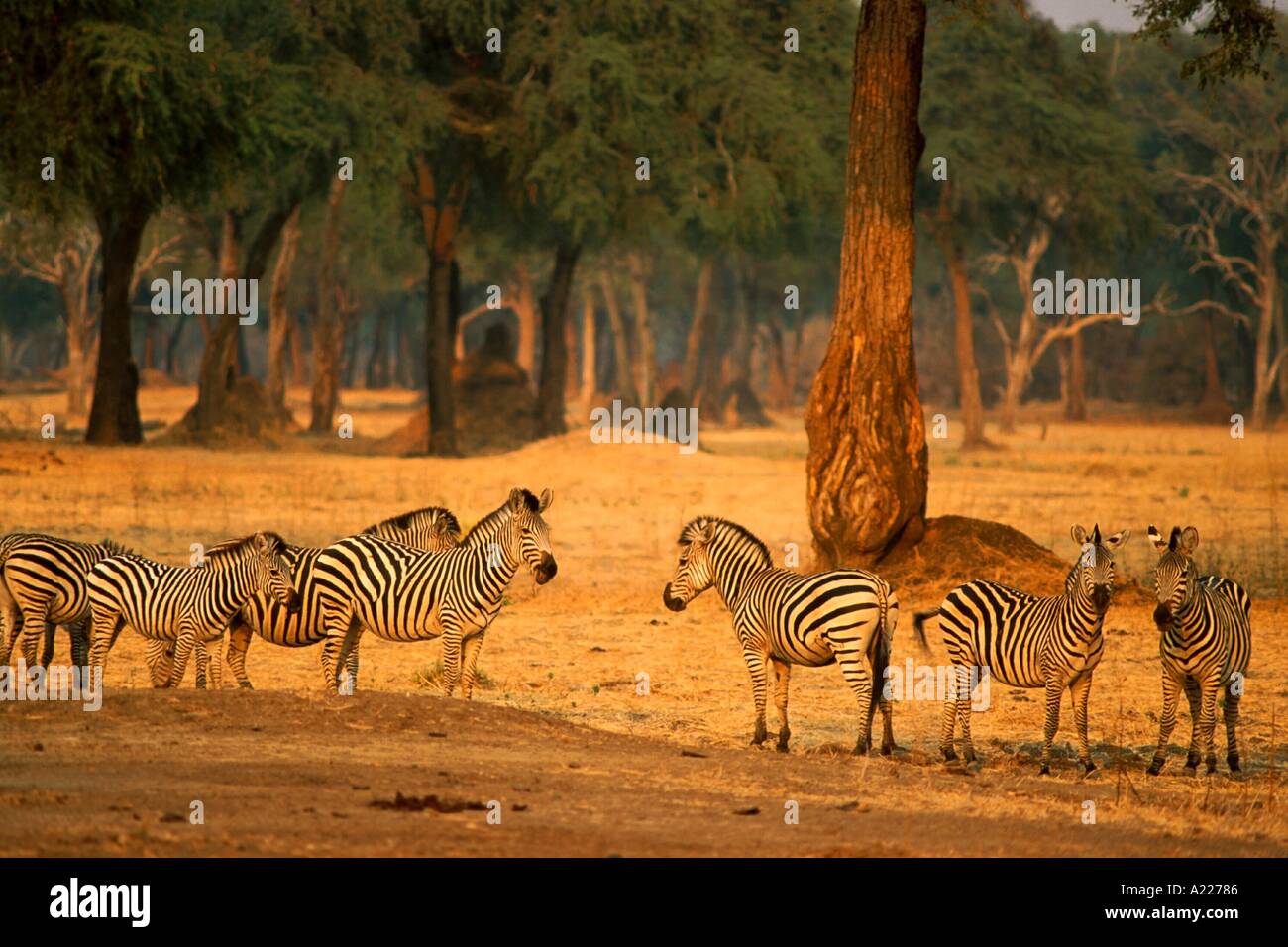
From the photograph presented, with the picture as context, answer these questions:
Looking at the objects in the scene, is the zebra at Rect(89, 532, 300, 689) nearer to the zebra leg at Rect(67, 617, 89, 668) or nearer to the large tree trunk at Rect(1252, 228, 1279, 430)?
the zebra leg at Rect(67, 617, 89, 668)

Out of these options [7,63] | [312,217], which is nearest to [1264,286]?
[312,217]

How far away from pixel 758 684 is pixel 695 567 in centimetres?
109

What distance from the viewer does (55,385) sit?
75688mm

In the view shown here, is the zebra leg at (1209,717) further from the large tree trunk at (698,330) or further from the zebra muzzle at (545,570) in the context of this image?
the large tree trunk at (698,330)

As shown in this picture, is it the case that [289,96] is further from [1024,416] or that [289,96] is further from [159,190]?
[1024,416]

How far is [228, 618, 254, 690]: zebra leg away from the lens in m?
12.3

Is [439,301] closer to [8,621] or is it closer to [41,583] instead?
[8,621]

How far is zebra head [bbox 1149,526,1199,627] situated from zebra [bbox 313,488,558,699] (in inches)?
149

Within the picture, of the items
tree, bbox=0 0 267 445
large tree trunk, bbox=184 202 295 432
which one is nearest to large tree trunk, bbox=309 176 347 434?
large tree trunk, bbox=184 202 295 432

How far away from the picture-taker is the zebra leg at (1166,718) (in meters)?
11.0

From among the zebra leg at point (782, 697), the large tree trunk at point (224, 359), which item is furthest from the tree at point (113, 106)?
the zebra leg at point (782, 697)

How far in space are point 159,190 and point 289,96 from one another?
10.3ft

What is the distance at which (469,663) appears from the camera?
1227 cm

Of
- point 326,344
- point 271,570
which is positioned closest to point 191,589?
point 271,570
